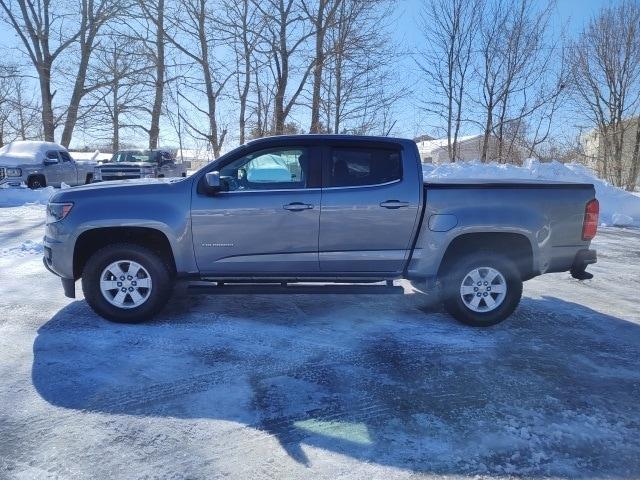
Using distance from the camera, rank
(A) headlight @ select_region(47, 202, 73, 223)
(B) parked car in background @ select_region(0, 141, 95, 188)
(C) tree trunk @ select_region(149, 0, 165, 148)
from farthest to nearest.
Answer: (C) tree trunk @ select_region(149, 0, 165, 148) → (B) parked car in background @ select_region(0, 141, 95, 188) → (A) headlight @ select_region(47, 202, 73, 223)

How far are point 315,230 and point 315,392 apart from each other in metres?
1.71

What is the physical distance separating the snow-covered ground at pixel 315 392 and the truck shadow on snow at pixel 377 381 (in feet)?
0.04

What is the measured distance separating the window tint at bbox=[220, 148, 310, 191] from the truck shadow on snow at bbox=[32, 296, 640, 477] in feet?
4.54

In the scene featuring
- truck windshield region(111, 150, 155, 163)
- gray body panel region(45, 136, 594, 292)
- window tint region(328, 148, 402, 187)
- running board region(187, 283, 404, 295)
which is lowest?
running board region(187, 283, 404, 295)

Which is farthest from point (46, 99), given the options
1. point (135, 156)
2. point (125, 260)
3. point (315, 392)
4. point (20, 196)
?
point (315, 392)

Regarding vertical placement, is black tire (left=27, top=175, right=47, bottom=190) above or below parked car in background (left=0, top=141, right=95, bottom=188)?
below

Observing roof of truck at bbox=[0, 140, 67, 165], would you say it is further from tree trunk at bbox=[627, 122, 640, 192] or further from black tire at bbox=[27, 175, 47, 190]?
tree trunk at bbox=[627, 122, 640, 192]

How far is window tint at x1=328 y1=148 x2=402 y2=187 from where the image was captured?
193 inches

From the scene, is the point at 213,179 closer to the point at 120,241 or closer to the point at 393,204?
the point at 120,241

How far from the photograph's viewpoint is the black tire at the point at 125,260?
187 inches

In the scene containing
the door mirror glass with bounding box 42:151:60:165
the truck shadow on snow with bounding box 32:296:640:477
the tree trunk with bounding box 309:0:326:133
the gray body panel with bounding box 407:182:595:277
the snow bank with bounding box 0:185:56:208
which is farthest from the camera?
the tree trunk with bounding box 309:0:326:133

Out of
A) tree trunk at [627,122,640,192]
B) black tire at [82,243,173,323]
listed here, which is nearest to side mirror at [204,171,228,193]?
black tire at [82,243,173,323]

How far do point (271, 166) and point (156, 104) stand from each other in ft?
83.5

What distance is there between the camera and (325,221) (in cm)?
479
